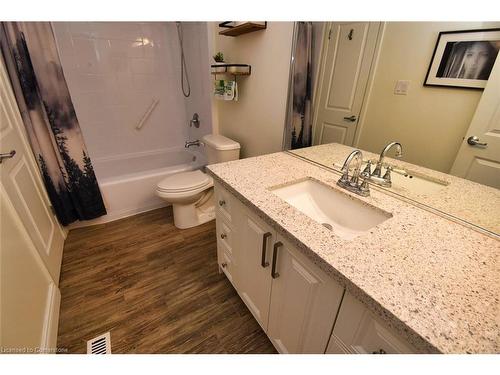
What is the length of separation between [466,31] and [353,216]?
0.71 m

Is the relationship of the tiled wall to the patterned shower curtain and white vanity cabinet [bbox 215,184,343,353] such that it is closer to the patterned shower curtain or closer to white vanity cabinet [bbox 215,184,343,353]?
the patterned shower curtain

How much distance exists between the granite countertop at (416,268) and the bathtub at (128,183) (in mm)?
1539

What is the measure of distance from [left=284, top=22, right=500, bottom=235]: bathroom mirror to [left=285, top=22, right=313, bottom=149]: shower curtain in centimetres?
7

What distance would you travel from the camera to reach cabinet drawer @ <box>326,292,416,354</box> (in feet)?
1.62

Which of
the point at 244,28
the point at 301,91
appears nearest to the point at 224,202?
the point at 301,91

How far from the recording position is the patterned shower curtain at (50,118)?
4.45 ft

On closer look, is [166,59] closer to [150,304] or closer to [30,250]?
[30,250]

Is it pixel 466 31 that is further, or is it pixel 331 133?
pixel 331 133

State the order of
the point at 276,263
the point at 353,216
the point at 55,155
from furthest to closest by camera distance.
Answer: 1. the point at 55,155
2. the point at 353,216
3. the point at 276,263

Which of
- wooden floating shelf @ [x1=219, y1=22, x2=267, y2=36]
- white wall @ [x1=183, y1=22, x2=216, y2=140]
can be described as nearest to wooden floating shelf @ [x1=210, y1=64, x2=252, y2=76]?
wooden floating shelf @ [x1=219, y1=22, x2=267, y2=36]

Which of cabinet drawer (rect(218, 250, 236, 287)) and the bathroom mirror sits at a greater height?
the bathroom mirror

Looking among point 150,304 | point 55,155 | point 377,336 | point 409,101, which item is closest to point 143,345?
point 150,304

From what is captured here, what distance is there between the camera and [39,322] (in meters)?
1.01

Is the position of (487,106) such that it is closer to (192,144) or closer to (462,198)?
(462,198)
